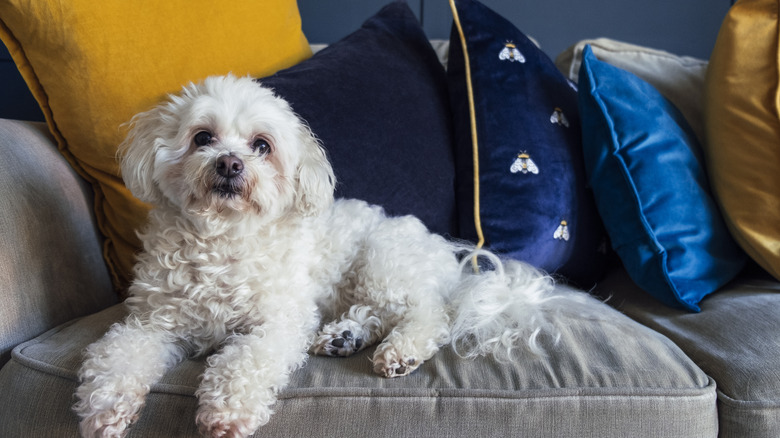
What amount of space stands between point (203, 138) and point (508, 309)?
0.79 metres

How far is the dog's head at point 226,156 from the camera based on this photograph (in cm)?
111

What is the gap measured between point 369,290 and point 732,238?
40.0 inches

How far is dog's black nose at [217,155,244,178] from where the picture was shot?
3.59 feet

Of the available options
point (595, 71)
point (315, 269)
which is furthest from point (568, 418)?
point (595, 71)

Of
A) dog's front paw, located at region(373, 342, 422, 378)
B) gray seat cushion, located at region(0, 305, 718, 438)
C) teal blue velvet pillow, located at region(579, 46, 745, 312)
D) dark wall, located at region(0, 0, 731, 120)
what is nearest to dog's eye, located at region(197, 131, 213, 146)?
gray seat cushion, located at region(0, 305, 718, 438)

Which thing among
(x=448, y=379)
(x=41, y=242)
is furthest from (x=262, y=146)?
(x=448, y=379)

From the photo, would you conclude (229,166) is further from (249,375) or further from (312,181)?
(249,375)

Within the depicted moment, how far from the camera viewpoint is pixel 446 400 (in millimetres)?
951

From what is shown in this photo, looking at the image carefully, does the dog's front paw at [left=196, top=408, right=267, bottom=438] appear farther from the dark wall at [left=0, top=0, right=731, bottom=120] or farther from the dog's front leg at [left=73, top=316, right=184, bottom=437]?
the dark wall at [left=0, top=0, right=731, bottom=120]

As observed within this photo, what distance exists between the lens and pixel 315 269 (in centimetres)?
134

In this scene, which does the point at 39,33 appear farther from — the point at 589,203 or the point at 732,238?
the point at 732,238

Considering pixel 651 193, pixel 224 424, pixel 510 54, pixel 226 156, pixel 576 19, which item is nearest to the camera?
pixel 224 424

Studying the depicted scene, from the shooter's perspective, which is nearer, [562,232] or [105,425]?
[105,425]

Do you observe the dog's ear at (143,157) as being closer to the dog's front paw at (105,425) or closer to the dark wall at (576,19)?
the dog's front paw at (105,425)
